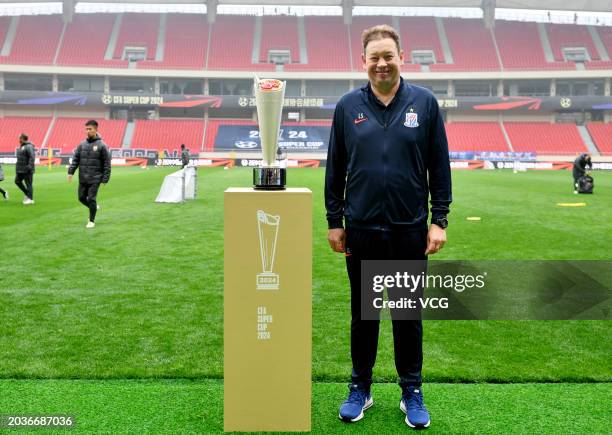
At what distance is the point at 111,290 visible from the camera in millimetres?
6355

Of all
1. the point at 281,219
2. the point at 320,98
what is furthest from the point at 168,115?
the point at 281,219

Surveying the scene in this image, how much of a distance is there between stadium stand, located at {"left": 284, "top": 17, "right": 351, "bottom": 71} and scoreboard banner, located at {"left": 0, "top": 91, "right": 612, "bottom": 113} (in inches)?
132

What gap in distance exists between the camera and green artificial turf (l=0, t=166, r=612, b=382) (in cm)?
405

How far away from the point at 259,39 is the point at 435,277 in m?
50.7

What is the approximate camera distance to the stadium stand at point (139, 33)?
172 feet

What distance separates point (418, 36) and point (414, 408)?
183ft

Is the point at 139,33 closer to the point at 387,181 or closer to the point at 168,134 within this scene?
the point at 168,134

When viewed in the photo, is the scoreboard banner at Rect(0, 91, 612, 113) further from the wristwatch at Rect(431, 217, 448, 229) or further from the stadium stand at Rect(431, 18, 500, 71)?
the wristwatch at Rect(431, 217, 448, 229)

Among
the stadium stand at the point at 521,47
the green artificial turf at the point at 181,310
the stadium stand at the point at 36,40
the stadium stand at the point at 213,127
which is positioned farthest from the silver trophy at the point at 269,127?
the stadium stand at the point at 521,47

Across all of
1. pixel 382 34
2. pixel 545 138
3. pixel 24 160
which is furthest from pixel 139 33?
pixel 382 34

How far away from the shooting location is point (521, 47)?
5347cm

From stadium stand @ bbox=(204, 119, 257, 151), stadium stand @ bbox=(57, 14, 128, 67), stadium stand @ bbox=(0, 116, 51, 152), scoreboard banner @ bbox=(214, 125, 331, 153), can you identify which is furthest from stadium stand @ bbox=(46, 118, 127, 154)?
scoreboard banner @ bbox=(214, 125, 331, 153)

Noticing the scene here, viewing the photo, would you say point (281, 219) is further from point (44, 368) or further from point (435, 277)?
point (435, 277)

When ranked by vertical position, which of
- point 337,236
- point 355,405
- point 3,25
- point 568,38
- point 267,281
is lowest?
point 355,405
